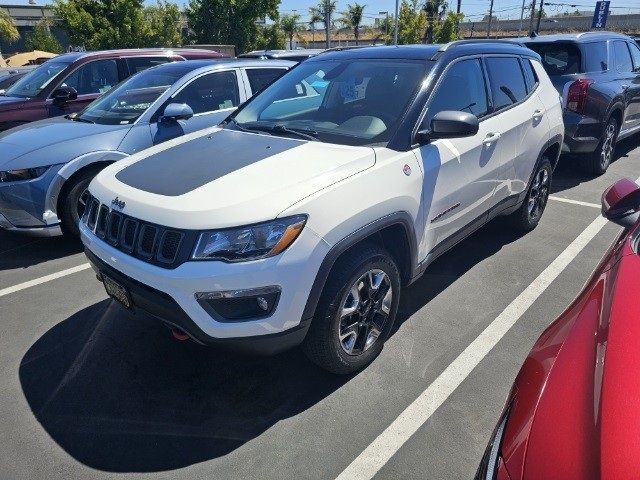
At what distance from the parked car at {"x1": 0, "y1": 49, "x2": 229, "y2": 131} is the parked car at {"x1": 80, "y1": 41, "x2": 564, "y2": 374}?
13.6ft

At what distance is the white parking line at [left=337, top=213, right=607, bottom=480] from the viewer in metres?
2.28

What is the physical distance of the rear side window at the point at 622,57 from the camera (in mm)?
6971

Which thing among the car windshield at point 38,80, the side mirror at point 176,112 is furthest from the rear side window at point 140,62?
the side mirror at point 176,112

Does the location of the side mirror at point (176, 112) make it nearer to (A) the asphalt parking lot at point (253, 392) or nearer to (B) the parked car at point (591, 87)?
(A) the asphalt parking lot at point (253, 392)

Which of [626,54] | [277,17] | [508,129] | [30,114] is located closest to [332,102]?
[508,129]

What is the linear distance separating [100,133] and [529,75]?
164 inches

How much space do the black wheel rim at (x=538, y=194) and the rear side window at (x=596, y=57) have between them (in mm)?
2495

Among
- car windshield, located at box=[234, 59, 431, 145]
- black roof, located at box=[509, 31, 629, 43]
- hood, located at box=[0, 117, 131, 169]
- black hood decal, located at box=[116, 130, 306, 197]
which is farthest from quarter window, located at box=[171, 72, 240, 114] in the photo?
black roof, located at box=[509, 31, 629, 43]

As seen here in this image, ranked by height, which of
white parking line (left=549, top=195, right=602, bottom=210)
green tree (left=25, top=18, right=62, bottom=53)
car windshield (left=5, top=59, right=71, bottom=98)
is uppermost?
green tree (left=25, top=18, right=62, bottom=53)

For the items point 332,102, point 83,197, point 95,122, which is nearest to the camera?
point 332,102

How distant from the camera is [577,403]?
135 cm

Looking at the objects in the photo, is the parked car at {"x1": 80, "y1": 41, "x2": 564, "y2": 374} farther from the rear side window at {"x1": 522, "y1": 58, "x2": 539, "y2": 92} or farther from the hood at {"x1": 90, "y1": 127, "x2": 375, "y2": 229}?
the rear side window at {"x1": 522, "y1": 58, "x2": 539, "y2": 92}

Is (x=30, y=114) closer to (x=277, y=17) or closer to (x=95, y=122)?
(x=95, y=122)

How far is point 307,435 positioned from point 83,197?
11.0 ft
